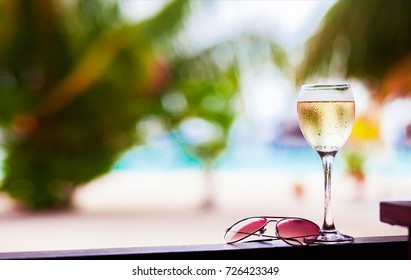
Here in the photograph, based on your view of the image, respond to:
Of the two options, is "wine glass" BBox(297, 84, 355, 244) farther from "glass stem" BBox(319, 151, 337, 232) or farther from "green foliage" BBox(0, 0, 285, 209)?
"green foliage" BBox(0, 0, 285, 209)

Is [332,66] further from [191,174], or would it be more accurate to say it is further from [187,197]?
[191,174]

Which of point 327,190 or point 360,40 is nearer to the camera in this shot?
point 327,190

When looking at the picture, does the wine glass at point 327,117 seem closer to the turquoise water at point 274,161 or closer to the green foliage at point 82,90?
the green foliage at point 82,90

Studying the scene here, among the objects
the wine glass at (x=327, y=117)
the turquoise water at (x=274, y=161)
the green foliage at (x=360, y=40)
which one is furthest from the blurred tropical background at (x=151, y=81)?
the turquoise water at (x=274, y=161)

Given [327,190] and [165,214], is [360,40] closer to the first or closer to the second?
[165,214]

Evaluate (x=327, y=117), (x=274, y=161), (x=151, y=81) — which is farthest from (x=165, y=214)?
(x=274, y=161)

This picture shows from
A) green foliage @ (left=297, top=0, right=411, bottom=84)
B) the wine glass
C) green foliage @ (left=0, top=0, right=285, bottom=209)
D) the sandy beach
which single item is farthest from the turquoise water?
the wine glass
